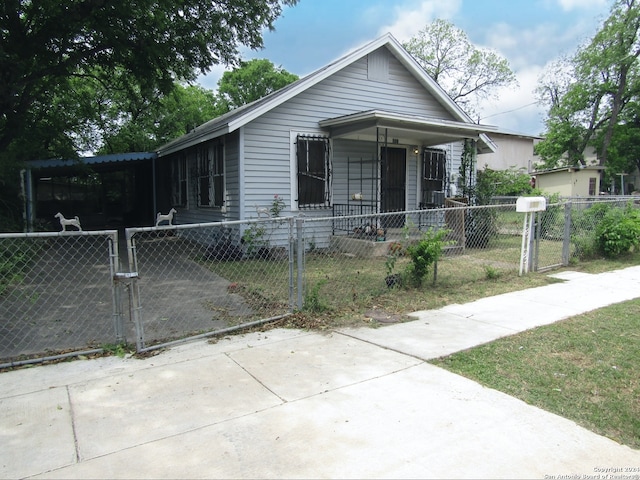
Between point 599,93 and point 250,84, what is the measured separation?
91.9ft

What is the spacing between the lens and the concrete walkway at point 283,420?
97.4 inches

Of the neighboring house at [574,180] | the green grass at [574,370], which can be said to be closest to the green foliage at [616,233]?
the green grass at [574,370]

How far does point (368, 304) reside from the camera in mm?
5957

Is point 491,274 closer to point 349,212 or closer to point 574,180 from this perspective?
point 349,212

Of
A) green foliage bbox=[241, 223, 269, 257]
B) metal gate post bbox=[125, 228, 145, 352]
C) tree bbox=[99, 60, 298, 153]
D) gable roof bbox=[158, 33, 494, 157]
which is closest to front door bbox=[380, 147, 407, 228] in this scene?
gable roof bbox=[158, 33, 494, 157]

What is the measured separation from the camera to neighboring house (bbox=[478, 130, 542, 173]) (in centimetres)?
2756

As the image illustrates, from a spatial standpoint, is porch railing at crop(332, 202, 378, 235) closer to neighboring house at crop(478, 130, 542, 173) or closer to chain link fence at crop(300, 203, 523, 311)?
chain link fence at crop(300, 203, 523, 311)

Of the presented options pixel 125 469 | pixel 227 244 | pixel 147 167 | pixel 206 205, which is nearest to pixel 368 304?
pixel 125 469

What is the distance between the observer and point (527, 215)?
308 inches

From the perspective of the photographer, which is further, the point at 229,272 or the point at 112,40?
the point at 112,40

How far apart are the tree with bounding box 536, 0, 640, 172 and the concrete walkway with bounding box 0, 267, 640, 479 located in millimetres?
33534

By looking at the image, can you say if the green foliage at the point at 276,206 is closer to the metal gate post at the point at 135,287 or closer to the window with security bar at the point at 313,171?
the window with security bar at the point at 313,171

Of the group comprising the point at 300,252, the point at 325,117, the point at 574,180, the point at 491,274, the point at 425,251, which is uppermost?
the point at 325,117

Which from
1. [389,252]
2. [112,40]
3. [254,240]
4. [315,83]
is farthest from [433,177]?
[112,40]
